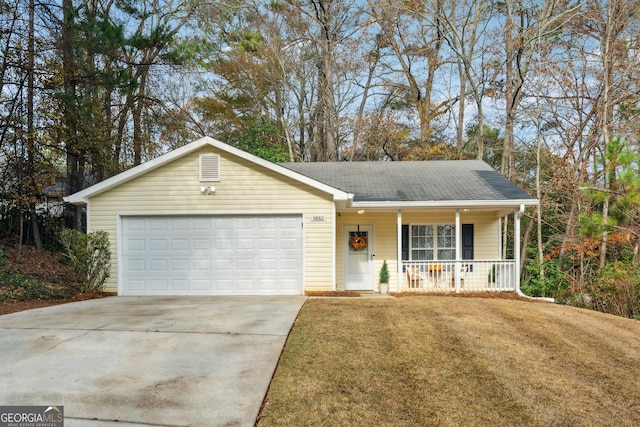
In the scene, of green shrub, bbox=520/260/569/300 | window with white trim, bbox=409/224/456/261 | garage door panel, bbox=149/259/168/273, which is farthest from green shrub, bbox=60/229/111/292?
green shrub, bbox=520/260/569/300

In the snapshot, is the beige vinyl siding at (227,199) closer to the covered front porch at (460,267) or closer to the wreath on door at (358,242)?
the wreath on door at (358,242)

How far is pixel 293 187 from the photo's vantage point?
395 inches

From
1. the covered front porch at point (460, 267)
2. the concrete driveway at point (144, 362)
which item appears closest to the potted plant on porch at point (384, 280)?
the covered front porch at point (460, 267)

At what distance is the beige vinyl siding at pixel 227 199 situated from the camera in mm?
9969

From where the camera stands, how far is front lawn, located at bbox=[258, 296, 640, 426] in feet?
11.8

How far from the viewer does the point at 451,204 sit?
33.9ft

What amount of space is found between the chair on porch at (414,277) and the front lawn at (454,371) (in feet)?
10.8

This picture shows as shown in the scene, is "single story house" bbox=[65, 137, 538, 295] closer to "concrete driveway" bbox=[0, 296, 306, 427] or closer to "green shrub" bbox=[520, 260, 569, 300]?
"concrete driveway" bbox=[0, 296, 306, 427]

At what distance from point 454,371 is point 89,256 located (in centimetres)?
861

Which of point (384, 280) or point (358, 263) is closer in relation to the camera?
point (384, 280)

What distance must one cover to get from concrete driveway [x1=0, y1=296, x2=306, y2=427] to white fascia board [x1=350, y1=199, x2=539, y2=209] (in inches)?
156

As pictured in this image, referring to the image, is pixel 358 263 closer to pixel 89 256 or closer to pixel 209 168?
pixel 209 168

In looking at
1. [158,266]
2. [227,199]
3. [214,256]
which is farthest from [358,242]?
[158,266]

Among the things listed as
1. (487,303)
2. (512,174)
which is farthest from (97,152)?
(512,174)
